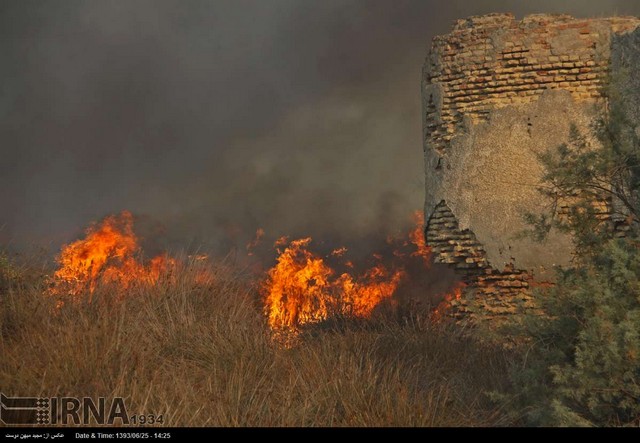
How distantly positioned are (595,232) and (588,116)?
16.4 ft

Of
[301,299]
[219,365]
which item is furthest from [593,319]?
[301,299]

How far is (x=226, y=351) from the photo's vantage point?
311 inches

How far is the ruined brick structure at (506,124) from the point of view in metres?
12.4

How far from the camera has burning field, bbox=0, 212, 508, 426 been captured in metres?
6.30

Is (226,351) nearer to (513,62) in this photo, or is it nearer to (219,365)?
(219,365)

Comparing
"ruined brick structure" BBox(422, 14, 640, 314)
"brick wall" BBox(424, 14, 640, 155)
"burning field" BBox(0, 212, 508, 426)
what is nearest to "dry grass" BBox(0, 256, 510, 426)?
"burning field" BBox(0, 212, 508, 426)

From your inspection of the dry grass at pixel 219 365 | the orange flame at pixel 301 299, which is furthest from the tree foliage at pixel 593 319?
the orange flame at pixel 301 299

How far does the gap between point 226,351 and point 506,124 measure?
21.1 feet

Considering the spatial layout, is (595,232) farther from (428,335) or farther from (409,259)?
(409,259)

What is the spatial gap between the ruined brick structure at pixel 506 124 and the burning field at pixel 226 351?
1306mm

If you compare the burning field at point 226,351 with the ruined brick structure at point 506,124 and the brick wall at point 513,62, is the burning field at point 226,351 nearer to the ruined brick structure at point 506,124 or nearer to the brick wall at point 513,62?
the ruined brick structure at point 506,124
